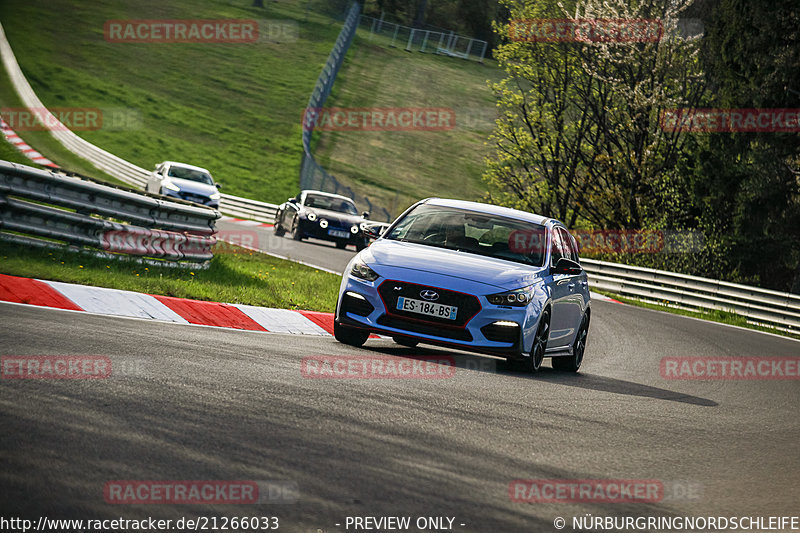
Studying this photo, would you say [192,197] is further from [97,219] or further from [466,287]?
[466,287]

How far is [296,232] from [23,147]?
541 inches

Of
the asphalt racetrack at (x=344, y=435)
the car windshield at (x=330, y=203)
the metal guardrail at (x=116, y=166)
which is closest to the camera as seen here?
the asphalt racetrack at (x=344, y=435)

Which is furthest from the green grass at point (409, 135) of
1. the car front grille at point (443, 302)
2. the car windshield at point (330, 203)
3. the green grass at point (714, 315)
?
the car front grille at point (443, 302)

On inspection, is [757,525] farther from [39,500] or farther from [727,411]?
[727,411]

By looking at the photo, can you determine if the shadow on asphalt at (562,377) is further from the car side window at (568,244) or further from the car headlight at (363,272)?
the car side window at (568,244)

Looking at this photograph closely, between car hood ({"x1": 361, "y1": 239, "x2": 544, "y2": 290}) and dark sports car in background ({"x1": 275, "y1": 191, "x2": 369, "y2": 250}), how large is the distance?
1723cm

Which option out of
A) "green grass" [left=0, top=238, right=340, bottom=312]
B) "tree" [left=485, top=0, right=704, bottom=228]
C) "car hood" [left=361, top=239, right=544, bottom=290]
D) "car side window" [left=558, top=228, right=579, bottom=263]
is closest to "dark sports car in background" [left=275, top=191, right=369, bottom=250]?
"tree" [left=485, top=0, right=704, bottom=228]

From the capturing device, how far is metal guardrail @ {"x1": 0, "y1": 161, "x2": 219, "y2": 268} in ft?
39.4

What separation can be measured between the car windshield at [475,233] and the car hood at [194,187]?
20406 millimetres

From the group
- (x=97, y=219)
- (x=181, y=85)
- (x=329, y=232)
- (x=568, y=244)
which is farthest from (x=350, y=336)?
(x=181, y=85)

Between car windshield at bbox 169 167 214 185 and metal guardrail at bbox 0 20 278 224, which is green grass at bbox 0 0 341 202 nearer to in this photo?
metal guardrail at bbox 0 20 278 224

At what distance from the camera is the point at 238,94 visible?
67750 millimetres

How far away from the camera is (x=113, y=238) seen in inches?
511

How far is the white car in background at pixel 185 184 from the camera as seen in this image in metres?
30.6
